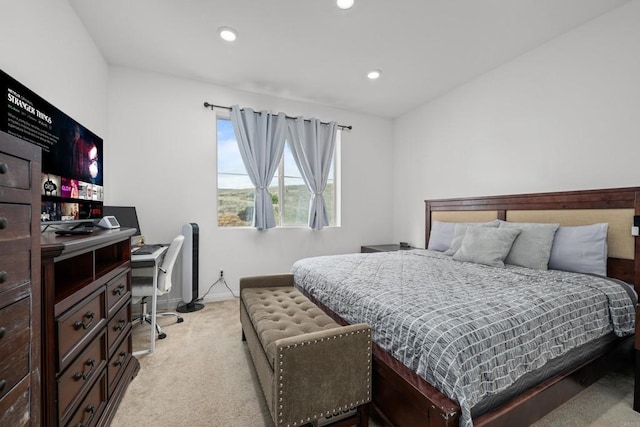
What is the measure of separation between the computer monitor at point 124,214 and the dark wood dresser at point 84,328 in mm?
1055

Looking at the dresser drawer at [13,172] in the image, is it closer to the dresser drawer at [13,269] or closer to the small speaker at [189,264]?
the dresser drawer at [13,269]

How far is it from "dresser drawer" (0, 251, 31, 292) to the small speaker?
2326mm

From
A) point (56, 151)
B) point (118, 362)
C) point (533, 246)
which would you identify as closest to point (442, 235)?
point (533, 246)

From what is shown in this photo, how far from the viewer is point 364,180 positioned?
445cm

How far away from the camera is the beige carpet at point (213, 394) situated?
1.50 metres

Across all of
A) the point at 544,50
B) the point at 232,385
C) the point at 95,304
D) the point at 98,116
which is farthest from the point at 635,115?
the point at 98,116

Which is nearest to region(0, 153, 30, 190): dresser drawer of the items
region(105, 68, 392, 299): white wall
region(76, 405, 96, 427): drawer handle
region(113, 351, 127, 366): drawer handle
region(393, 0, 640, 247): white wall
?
region(76, 405, 96, 427): drawer handle

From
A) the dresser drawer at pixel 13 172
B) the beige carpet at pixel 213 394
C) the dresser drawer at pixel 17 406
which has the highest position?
the dresser drawer at pixel 13 172

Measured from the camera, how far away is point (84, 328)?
1243 mm

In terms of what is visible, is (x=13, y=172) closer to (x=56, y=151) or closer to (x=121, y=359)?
(x=56, y=151)

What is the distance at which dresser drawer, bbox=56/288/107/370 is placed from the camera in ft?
3.49

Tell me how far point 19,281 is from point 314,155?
341cm

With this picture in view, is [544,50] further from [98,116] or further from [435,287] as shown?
[98,116]

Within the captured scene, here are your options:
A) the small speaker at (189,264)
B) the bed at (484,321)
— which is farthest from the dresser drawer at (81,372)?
the small speaker at (189,264)
